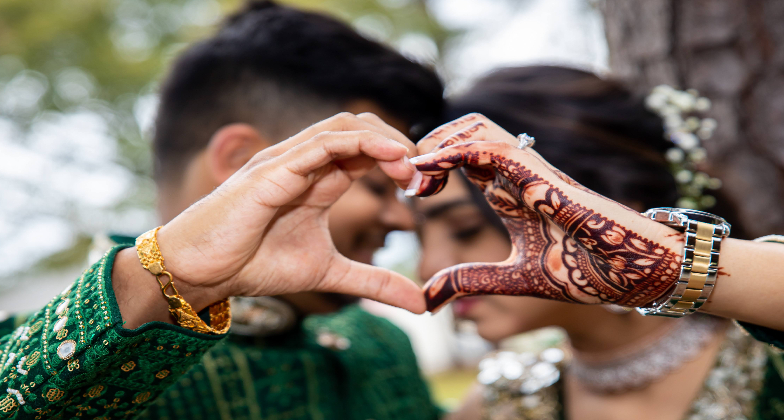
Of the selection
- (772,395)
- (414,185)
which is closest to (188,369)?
(414,185)

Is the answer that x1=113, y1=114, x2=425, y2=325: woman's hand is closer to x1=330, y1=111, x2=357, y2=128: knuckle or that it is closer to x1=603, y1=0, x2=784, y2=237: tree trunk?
x1=330, y1=111, x2=357, y2=128: knuckle

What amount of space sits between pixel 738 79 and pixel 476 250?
1.30 metres

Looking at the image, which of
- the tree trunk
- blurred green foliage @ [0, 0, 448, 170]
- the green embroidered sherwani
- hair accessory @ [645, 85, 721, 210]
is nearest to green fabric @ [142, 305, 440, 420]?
the green embroidered sherwani

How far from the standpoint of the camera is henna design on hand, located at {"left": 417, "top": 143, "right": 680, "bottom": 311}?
101cm

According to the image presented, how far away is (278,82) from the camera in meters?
2.12

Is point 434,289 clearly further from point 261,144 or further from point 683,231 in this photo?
point 261,144

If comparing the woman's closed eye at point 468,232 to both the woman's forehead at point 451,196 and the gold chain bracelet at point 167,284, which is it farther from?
the gold chain bracelet at point 167,284

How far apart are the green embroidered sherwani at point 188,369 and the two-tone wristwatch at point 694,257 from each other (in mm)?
915

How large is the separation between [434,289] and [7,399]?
84 cm

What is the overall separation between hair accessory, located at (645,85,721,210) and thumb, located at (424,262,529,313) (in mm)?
1276

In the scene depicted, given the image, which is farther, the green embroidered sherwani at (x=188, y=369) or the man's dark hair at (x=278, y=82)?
the man's dark hair at (x=278, y=82)

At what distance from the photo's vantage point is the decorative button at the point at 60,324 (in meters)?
1.00

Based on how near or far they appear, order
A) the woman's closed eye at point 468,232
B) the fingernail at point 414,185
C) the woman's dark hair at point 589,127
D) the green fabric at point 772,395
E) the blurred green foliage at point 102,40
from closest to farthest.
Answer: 1. the fingernail at point 414,185
2. the green fabric at point 772,395
3. the woman's dark hair at point 589,127
4. the woman's closed eye at point 468,232
5. the blurred green foliage at point 102,40

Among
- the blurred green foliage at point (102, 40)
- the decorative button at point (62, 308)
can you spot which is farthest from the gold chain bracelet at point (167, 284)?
the blurred green foliage at point (102, 40)
